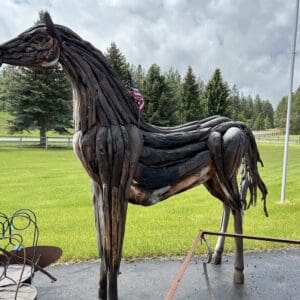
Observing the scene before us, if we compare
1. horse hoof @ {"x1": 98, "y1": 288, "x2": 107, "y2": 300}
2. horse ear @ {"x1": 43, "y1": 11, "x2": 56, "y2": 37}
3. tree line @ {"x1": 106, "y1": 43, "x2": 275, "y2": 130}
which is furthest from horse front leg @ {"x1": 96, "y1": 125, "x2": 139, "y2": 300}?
tree line @ {"x1": 106, "y1": 43, "x2": 275, "y2": 130}

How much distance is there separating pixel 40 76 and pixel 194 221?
20010 millimetres

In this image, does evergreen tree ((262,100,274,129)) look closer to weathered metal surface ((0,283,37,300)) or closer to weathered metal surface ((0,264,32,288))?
weathered metal surface ((0,264,32,288))

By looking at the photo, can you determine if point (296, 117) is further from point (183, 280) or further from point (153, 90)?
point (183, 280)

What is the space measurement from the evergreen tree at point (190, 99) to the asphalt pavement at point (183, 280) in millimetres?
32324

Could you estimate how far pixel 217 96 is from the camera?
36.1 m

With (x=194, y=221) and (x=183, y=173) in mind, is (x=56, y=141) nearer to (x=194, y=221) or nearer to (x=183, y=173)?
(x=194, y=221)

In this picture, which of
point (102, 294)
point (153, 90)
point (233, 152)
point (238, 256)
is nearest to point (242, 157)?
point (233, 152)

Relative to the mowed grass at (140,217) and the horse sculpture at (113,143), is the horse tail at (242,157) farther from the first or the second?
the mowed grass at (140,217)

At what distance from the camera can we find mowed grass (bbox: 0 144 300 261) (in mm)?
4703

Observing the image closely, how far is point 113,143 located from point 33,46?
0.88 metres

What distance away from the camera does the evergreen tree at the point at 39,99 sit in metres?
23.0

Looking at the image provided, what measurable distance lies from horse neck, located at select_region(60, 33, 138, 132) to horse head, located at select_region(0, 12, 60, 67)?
87 mm

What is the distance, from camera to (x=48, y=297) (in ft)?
10.5

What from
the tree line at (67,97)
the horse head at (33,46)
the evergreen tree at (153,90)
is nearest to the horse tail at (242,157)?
the horse head at (33,46)
